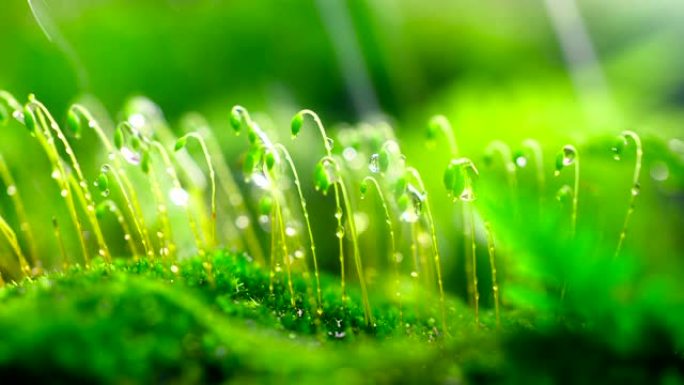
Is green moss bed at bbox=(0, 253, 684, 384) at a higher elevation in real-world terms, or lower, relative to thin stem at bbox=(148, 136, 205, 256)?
lower

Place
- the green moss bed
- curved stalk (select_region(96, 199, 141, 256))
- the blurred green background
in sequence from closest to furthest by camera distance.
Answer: the green moss bed < curved stalk (select_region(96, 199, 141, 256)) < the blurred green background

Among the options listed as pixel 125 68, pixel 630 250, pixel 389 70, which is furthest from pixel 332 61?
pixel 630 250

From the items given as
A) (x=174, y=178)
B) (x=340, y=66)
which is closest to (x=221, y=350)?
(x=174, y=178)

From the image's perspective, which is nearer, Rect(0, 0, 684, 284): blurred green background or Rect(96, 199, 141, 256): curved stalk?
Rect(96, 199, 141, 256): curved stalk

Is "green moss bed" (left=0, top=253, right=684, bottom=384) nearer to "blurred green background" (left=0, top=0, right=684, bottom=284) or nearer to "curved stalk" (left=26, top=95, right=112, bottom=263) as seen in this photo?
"curved stalk" (left=26, top=95, right=112, bottom=263)

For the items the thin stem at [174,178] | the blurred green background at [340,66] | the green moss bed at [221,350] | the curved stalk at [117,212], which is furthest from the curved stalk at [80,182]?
the blurred green background at [340,66]

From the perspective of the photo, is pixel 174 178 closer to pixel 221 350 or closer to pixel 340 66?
pixel 221 350

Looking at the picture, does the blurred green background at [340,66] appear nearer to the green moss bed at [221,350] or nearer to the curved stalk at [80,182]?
the curved stalk at [80,182]

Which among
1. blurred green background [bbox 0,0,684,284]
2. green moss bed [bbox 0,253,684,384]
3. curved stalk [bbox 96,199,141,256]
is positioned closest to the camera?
green moss bed [bbox 0,253,684,384]

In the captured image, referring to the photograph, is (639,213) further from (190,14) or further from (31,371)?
(190,14)

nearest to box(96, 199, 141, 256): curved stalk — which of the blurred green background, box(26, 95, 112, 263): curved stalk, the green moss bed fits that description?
box(26, 95, 112, 263): curved stalk
